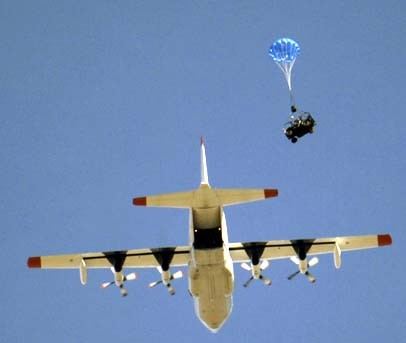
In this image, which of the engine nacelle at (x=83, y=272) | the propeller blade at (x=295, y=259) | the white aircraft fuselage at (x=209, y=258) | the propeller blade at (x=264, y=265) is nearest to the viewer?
the white aircraft fuselage at (x=209, y=258)

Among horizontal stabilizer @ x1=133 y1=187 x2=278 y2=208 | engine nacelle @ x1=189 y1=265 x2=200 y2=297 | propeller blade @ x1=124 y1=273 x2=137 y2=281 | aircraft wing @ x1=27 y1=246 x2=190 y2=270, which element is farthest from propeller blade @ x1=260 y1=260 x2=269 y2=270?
horizontal stabilizer @ x1=133 y1=187 x2=278 y2=208

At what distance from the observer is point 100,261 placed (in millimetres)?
46438

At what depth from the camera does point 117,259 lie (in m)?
45.7

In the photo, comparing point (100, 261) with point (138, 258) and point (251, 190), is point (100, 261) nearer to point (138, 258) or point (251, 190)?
point (138, 258)

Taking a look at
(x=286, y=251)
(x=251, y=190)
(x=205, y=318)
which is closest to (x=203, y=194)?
(x=251, y=190)

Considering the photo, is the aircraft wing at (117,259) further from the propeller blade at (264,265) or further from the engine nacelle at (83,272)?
the propeller blade at (264,265)

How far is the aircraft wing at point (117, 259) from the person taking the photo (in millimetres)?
45750

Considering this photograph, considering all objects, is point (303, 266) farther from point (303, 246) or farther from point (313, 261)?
point (303, 246)

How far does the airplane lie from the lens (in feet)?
125

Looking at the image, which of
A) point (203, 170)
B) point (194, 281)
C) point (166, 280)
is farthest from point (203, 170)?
point (166, 280)

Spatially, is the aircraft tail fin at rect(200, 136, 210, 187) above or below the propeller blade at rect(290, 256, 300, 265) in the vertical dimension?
above

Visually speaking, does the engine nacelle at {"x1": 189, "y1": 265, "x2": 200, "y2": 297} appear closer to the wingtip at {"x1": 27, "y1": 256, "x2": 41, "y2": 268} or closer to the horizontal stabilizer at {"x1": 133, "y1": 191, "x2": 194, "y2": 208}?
the horizontal stabilizer at {"x1": 133, "y1": 191, "x2": 194, "y2": 208}

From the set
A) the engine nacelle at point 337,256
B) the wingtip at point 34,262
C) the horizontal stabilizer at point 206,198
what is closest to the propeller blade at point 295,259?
the engine nacelle at point 337,256

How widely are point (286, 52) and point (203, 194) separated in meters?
8.03
